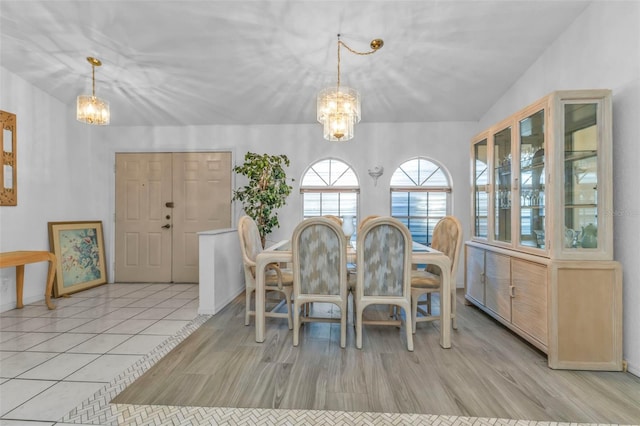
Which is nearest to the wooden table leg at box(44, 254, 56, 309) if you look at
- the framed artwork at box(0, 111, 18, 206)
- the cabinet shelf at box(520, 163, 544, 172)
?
the framed artwork at box(0, 111, 18, 206)

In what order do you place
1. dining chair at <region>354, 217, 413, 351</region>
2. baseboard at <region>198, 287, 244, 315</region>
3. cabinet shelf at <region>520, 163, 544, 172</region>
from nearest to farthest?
dining chair at <region>354, 217, 413, 351</region> < cabinet shelf at <region>520, 163, 544, 172</region> < baseboard at <region>198, 287, 244, 315</region>

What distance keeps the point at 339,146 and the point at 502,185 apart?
2339mm

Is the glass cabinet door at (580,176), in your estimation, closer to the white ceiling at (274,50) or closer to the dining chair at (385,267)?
the white ceiling at (274,50)

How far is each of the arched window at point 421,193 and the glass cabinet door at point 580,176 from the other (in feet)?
→ 7.85

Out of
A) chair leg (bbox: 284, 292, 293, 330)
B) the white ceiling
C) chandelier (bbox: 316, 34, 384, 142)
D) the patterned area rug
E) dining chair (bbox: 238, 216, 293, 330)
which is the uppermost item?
the white ceiling

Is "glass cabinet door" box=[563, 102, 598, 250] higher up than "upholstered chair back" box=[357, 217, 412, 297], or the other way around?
"glass cabinet door" box=[563, 102, 598, 250]

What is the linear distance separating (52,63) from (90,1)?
4.44 ft

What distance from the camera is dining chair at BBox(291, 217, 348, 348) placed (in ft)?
7.71

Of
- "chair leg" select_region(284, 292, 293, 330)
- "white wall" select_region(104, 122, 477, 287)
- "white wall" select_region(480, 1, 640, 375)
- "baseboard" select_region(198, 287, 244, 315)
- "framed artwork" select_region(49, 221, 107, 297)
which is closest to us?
"white wall" select_region(480, 1, 640, 375)

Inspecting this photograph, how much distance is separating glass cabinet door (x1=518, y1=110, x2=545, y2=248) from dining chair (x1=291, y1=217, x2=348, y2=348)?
61.2 inches

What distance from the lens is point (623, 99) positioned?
6.81 ft

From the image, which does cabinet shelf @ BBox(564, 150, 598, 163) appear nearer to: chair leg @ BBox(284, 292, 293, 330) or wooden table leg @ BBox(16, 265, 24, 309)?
chair leg @ BBox(284, 292, 293, 330)

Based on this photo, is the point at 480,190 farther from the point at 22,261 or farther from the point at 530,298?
the point at 22,261

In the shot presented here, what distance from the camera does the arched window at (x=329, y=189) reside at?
4.70 meters
